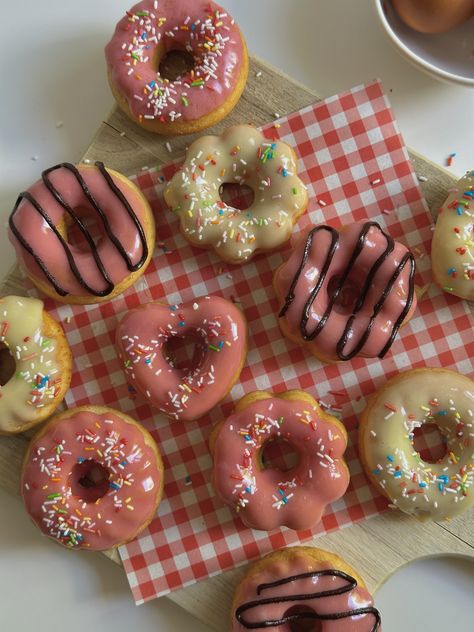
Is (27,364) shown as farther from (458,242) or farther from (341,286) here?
(458,242)

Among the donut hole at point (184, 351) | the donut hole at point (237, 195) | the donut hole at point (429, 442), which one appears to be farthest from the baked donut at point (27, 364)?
the donut hole at point (429, 442)

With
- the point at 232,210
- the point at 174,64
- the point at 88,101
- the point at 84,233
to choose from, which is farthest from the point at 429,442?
the point at 88,101

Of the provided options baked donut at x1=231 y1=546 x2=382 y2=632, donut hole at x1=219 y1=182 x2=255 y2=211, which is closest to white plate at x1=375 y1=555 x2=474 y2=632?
baked donut at x1=231 y1=546 x2=382 y2=632

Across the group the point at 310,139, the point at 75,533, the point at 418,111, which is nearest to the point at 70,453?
the point at 75,533

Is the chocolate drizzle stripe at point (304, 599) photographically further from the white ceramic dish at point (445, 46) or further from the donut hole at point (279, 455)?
the white ceramic dish at point (445, 46)

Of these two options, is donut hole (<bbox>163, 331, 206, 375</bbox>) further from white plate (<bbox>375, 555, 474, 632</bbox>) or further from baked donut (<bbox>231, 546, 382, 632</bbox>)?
white plate (<bbox>375, 555, 474, 632</bbox>)

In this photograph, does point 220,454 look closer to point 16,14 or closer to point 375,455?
point 375,455
